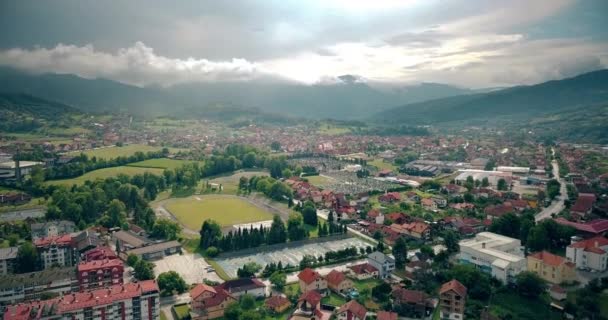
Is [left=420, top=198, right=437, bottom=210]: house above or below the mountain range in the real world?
below

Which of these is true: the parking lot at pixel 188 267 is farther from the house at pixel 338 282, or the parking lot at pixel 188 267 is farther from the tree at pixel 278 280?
the house at pixel 338 282

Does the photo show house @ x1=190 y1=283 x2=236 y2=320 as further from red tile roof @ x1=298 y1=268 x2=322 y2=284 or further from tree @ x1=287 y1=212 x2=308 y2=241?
tree @ x1=287 y1=212 x2=308 y2=241

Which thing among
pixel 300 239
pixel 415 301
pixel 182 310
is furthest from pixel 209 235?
pixel 415 301

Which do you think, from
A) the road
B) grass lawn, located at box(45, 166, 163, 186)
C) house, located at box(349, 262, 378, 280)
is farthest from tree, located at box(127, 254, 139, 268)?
the road

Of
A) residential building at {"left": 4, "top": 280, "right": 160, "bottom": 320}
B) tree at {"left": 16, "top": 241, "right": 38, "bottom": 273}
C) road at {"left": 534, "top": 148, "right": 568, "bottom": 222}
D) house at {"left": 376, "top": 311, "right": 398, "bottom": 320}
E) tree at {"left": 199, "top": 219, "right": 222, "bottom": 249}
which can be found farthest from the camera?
road at {"left": 534, "top": 148, "right": 568, "bottom": 222}

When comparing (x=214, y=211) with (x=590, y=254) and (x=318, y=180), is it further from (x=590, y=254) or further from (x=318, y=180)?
(x=590, y=254)

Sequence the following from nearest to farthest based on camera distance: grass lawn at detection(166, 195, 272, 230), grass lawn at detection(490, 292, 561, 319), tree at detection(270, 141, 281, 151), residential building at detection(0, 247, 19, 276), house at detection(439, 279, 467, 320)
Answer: house at detection(439, 279, 467, 320) → grass lawn at detection(490, 292, 561, 319) → residential building at detection(0, 247, 19, 276) → grass lawn at detection(166, 195, 272, 230) → tree at detection(270, 141, 281, 151)

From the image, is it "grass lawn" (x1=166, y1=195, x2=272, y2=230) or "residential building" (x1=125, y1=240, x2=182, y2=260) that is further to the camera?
"grass lawn" (x1=166, y1=195, x2=272, y2=230)
